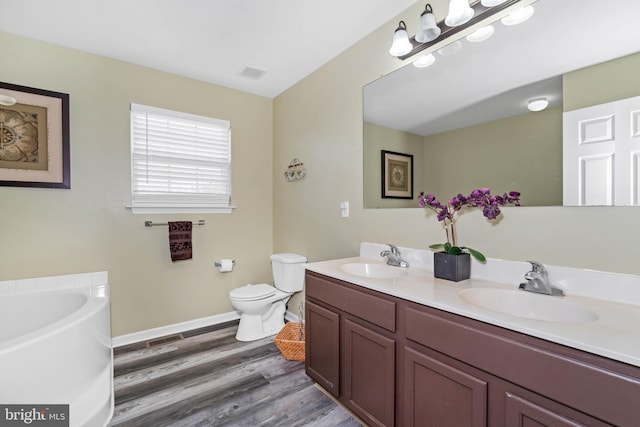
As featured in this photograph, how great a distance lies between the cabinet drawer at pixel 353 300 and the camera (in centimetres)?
138

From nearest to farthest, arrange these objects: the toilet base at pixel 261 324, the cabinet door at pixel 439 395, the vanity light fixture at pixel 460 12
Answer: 1. the cabinet door at pixel 439 395
2. the vanity light fixture at pixel 460 12
3. the toilet base at pixel 261 324

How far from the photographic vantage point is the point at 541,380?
2.88 ft

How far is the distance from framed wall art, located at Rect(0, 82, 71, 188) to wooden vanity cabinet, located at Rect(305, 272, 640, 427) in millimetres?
2230

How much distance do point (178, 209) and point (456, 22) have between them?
2612 millimetres

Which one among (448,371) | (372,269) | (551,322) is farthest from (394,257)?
(551,322)

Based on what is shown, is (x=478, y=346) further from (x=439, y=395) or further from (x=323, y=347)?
(x=323, y=347)

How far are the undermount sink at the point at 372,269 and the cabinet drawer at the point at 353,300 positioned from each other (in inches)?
7.7

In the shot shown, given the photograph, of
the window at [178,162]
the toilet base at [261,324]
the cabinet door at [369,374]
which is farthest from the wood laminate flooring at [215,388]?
the window at [178,162]

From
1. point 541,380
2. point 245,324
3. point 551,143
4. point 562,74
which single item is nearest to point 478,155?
point 551,143

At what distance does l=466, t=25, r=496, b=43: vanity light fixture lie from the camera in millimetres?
1505

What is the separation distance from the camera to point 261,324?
2715 millimetres

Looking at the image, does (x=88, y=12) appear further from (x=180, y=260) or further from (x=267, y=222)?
(x=267, y=222)

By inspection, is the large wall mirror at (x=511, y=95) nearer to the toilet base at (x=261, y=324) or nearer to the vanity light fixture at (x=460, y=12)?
the vanity light fixture at (x=460, y=12)

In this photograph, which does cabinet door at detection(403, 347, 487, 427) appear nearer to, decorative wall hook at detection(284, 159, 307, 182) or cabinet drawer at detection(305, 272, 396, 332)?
cabinet drawer at detection(305, 272, 396, 332)
